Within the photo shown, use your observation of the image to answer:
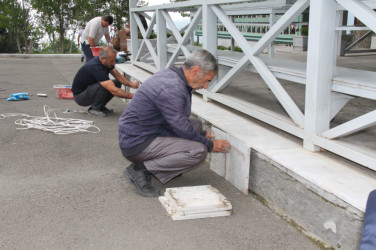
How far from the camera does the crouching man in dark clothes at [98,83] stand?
19.3 ft

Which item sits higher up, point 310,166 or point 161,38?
point 161,38

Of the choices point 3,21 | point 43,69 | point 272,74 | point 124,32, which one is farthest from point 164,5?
point 3,21

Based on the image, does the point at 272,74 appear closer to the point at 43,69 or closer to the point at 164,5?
the point at 164,5

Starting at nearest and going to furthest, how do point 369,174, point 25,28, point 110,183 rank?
point 369,174 → point 110,183 → point 25,28

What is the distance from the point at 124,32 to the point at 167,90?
1207 centimetres

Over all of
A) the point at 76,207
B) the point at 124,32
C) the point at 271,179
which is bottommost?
the point at 76,207

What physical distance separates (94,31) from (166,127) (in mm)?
5527

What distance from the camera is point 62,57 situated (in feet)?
55.9

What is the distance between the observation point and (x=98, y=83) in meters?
6.35

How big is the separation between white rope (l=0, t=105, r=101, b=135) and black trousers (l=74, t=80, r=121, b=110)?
48 cm

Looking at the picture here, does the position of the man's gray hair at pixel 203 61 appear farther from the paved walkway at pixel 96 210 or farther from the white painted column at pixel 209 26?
the white painted column at pixel 209 26

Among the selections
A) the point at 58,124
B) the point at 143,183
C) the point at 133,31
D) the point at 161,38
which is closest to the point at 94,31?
the point at 133,31

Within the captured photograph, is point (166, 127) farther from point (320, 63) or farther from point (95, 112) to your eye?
point (95, 112)

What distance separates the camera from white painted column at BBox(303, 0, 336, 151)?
3121mm
